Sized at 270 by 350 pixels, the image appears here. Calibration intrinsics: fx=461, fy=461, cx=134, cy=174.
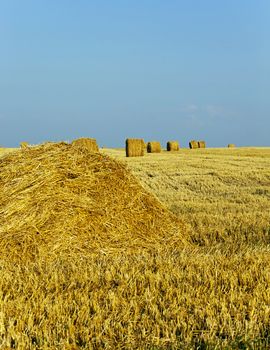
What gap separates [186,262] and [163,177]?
15789mm

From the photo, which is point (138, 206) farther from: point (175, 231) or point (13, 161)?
point (13, 161)

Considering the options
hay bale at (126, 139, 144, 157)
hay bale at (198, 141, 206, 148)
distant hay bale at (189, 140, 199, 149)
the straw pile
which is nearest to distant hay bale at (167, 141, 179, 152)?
distant hay bale at (189, 140, 199, 149)

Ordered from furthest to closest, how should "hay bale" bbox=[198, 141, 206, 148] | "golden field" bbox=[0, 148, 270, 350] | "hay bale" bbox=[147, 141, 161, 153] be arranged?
"hay bale" bbox=[198, 141, 206, 148]
"hay bale" bbox=[147, 141, 161, 153]
"golden field" bbox=[0, 148, 270, 350]

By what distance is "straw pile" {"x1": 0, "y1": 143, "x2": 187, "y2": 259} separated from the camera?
605 cm

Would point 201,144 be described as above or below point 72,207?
above

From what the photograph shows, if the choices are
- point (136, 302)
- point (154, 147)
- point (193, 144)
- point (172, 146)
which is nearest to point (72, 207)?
point (136, 302)

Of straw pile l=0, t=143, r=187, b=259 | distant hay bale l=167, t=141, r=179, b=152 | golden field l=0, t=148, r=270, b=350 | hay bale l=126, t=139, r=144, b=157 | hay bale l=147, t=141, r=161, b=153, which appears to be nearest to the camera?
golden field l=0, t=148, r=270, b=350

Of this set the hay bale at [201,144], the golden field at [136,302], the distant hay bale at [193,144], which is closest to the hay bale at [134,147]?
the distant hay bale at [193,144]

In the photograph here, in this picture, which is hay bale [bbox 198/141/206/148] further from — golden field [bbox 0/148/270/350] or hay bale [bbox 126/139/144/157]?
golden field [bbox 0/148/270/350]

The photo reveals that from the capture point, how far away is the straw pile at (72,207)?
6055 mm

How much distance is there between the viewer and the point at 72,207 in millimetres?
6480

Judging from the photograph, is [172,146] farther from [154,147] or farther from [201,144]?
[201,144]

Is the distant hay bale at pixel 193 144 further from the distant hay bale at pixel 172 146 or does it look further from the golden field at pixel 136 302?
the golden field at pixel 136 302

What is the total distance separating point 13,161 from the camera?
7.33 metres
